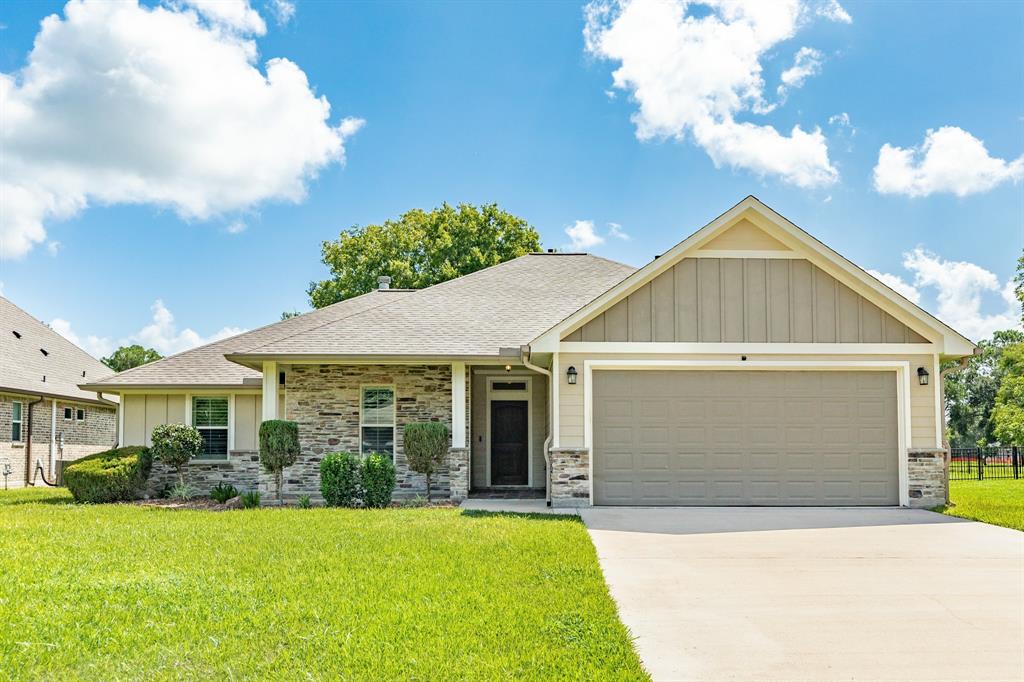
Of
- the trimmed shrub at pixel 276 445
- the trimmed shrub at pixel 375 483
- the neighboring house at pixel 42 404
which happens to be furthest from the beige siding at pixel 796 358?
the neighboring house at pixel 42 404

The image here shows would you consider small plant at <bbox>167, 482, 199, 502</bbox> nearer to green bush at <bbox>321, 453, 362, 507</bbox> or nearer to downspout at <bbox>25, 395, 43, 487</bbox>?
green bush at <bbox>321, 453, 362, 507</bbox>

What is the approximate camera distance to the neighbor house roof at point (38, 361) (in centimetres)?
2058

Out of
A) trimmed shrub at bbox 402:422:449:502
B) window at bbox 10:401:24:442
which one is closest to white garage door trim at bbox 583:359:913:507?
trimmed shrub at bbox 402:422:449:502

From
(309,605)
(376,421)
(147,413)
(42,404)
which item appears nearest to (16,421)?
(42,404)

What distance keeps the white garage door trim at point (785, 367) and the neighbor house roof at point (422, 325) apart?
6.64ft

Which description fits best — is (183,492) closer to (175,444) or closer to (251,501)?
(175,444)

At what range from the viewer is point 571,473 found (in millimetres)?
12242

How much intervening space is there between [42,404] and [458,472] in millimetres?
14216

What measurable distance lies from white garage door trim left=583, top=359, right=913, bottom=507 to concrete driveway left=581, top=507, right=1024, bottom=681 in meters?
1.69

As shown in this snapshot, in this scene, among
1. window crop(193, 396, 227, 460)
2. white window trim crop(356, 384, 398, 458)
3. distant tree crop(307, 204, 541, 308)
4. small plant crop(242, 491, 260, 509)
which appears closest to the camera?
small plant crop(242, 491, 260, 509)

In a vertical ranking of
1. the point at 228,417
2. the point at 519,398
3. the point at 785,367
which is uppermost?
the point at 785,367

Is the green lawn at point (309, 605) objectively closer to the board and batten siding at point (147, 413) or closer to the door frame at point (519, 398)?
the door frame at point (519, 398)

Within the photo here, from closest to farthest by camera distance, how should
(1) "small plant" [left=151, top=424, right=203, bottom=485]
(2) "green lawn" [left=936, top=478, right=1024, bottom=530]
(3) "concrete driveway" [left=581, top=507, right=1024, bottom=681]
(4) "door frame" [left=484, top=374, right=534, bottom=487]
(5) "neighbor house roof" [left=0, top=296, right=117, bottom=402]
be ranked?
(3) "concrete driveway" [left=581, top=507, right=1024, bottom=681]
(2) "green lawn" [left=936, top=478, right=1024, bottom=530]
(1) "small plant" [left=151, top=424, right=203, bottom=485]
(4) "door frame" [left=484, top=374, right=534, bottom=487]
(5) "neighbor house roof" [left=0, top=296, right=117, bottom=402]

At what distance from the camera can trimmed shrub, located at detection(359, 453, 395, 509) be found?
1295 cm
